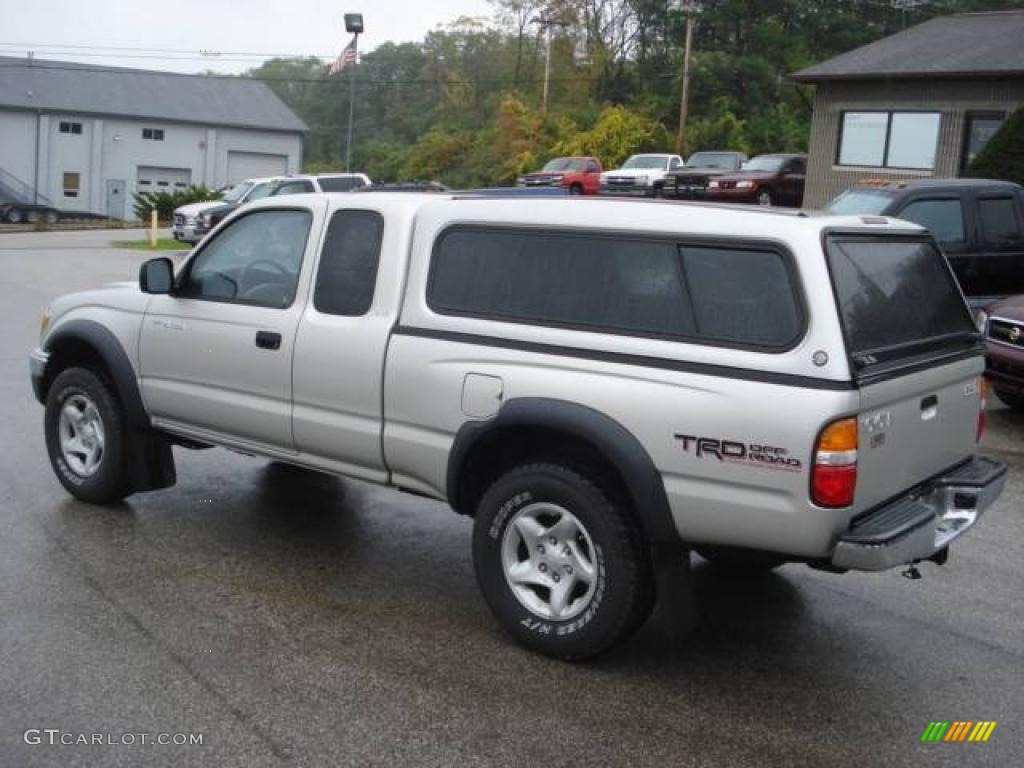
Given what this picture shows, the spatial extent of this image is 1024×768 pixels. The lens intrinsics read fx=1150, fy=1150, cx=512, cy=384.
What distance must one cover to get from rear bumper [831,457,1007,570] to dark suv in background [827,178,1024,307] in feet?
23.1

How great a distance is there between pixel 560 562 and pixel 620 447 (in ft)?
2.03

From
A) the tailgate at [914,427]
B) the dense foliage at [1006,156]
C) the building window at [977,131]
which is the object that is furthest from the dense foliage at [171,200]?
the tailgate at [914,427]

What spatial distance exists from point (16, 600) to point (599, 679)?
261cm

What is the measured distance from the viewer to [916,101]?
2788 centimetres

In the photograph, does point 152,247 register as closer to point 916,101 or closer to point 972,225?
point 916,101

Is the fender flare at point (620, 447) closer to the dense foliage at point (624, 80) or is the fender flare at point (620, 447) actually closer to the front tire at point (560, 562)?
the front tire at point (560, 562)

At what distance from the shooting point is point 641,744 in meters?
3.96

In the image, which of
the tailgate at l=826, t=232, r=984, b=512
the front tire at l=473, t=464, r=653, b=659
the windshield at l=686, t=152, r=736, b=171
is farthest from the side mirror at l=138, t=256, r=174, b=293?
the windshield at l=686, t=152, r=736, b=171

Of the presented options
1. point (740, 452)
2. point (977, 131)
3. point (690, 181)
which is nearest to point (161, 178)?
point (690, 181)

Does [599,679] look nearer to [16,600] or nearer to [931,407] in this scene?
[931,407]

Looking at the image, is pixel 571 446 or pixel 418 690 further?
pixel 571 446

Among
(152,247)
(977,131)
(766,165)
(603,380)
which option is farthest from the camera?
(766,165)

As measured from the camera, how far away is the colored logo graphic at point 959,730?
4.11 meters

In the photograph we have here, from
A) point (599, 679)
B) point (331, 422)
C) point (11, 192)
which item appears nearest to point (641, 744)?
point (599, 679)
